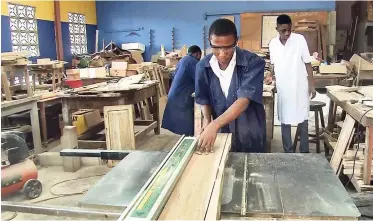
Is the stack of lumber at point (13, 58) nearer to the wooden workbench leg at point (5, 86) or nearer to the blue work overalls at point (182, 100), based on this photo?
the wooden workbench leg at point (5, 86)

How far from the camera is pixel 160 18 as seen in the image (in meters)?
10.6

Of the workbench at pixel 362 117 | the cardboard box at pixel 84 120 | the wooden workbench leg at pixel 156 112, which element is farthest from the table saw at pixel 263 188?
the wooden workbench leg at pixel 156 112

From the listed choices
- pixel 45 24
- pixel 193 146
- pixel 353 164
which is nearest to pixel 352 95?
pixel 353 164

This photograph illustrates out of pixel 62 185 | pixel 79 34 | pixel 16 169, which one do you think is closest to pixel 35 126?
pixel 62 185

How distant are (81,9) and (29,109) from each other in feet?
23.1

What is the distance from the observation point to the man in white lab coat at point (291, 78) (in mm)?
3279

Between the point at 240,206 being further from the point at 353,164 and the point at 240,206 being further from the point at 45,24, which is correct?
the point at 45,24

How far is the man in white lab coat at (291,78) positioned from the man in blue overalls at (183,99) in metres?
0.87

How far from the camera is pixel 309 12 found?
963cm

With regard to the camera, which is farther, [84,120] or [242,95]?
[84,120]

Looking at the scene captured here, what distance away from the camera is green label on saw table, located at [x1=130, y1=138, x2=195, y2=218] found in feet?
3.26

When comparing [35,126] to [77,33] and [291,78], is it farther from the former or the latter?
[77,33]

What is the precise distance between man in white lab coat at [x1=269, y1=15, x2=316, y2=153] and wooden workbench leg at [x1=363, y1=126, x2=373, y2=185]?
976 millimetres

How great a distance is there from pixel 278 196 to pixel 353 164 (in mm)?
1693
